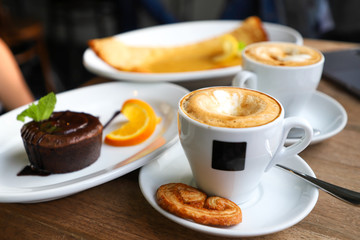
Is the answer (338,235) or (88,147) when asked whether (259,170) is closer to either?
(338,235)

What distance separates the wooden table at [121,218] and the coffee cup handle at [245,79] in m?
0.25

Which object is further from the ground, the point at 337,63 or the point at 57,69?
the point at 337,63

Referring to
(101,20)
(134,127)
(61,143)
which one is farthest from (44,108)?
(101,20)

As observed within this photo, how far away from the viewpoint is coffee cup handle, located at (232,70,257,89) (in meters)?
0.78

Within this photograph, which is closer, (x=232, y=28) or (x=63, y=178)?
(x=63, y=178)

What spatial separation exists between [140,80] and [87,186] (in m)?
0.51

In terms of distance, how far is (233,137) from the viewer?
1.67 feet

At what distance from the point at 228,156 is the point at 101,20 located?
12.8ft

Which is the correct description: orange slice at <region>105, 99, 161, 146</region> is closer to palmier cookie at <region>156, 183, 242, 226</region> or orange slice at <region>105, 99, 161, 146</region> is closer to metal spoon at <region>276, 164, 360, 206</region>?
palmier cookie at <region>156, 183, 242, 226</region>

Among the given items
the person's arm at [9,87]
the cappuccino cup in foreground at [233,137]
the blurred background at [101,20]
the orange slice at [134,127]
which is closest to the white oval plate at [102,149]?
the orange slice at [134,127]

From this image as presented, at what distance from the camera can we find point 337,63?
123 centimetres

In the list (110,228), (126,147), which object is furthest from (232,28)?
(110,228)

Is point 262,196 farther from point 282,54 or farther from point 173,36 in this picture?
point 173,36

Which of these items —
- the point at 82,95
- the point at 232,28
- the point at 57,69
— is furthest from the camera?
the point at 57,69
